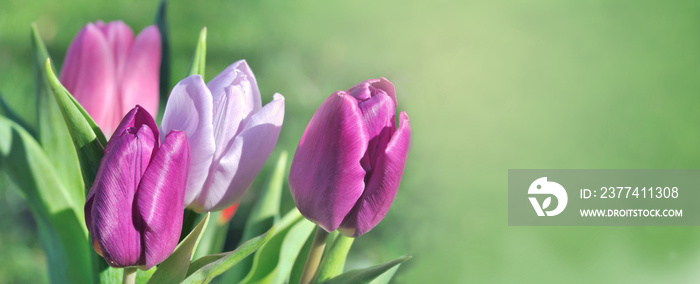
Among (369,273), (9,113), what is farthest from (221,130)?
(9,113)

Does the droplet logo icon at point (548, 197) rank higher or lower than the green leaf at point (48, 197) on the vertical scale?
lower

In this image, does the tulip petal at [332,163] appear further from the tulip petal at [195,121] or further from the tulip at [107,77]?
the tulip at [107,77]

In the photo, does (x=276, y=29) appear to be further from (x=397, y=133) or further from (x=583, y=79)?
(x=397, y=133)

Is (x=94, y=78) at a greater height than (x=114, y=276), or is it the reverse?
(x=94, y=78)

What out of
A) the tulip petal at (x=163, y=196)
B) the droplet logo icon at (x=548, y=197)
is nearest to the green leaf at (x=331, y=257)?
the tulip petal at (x=163, y=196)

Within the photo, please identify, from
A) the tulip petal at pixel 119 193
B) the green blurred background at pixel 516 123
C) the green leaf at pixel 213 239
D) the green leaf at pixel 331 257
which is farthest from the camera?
the green blurred background at pixel 516 123

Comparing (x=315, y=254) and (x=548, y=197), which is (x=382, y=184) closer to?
(x=315, y=254)

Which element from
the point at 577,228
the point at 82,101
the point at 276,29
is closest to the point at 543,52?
the point at 577,228

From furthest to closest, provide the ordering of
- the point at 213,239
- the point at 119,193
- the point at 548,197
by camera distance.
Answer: the point at 548,197
the point at 213,239
the point at 119,193
